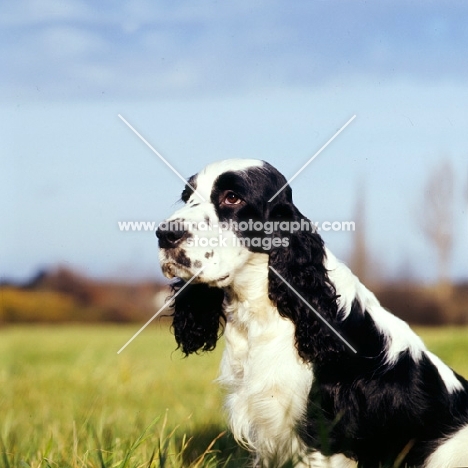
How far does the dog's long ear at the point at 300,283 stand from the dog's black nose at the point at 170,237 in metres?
0.61

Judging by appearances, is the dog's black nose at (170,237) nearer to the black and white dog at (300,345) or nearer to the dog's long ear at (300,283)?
the black and white dog at (300,345)

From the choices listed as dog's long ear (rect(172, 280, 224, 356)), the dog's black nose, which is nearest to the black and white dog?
the dog's black nose

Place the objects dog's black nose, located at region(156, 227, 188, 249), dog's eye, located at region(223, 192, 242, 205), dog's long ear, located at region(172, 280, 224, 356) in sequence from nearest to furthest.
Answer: dog's black nose, located at region(156, 227, 188, 249) → dog's eye, located at region(223, 192, 242, 205) → dog's long ear, located at region(172, 280, 224, 356)

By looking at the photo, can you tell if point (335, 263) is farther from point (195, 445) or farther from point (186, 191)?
point (195, 445)

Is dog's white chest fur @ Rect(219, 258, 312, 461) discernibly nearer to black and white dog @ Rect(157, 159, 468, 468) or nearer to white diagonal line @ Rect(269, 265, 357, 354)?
black and white dog @ Rect(157, 159, 468, 468)

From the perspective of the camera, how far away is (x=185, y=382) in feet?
23.2

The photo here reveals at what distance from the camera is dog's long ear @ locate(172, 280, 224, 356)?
4496 mm

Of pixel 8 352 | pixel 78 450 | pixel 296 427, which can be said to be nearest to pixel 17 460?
pixel 78 450

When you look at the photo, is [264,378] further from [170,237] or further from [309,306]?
[170,237]

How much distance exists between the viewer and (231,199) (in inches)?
155

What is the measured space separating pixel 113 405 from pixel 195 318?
180 cm

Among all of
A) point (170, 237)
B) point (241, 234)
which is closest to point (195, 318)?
point (241, 234)

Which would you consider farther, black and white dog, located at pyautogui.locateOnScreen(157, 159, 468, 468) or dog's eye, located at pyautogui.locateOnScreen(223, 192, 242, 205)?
dog's eye, located at pyautogui.locateOnScreen(223, 192, 242, 205)

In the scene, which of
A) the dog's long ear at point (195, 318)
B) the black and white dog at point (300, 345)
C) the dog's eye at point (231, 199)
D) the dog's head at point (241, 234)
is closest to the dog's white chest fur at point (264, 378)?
the black and white dog at point (300, 345)
